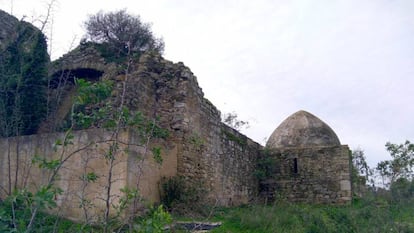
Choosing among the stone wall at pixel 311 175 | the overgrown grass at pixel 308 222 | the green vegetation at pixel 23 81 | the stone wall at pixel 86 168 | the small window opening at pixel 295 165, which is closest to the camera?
the stone wall at pixel 86 168

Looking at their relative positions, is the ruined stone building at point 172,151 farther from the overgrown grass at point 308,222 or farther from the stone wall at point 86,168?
the overgrown grass at point 308,222

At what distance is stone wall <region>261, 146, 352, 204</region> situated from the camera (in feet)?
46.9

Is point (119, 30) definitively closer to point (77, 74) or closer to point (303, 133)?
point (77, 74)

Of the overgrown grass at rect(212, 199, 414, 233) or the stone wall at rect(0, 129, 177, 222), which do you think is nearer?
the stone wall at rect(0, 129, 177, 222)

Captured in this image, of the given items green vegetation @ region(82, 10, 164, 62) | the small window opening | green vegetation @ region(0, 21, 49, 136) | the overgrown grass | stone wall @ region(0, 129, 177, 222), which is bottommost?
the overgrown grass

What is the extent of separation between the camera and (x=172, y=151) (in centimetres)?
917

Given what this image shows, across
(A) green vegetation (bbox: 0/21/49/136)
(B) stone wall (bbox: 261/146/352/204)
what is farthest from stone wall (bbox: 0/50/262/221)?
(B) stone wall (bbox: 261/146/352/204)

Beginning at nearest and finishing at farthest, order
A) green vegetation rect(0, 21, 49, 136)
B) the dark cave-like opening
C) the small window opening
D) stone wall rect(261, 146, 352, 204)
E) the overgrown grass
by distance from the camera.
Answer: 1. the overgrown grass
2. green vegetation rect(0, 21, 49, 136)
3. the dark cave-like opening
4. stone wall rect(261, 146, 352, 204)
5. the small window opening

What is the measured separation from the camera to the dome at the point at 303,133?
53.4 ft

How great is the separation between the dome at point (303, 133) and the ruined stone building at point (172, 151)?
0.04m

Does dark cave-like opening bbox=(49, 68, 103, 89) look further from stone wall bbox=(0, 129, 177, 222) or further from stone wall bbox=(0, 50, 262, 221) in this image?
stone wall bbox=(0, 129, 177, 222)

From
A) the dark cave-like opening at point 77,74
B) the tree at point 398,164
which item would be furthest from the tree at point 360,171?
the dark cave-like opening at point 77,74

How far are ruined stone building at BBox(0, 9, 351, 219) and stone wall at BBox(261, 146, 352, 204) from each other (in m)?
0.03

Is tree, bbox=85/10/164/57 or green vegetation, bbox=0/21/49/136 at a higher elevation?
tree, bbox=85/10/164/57
